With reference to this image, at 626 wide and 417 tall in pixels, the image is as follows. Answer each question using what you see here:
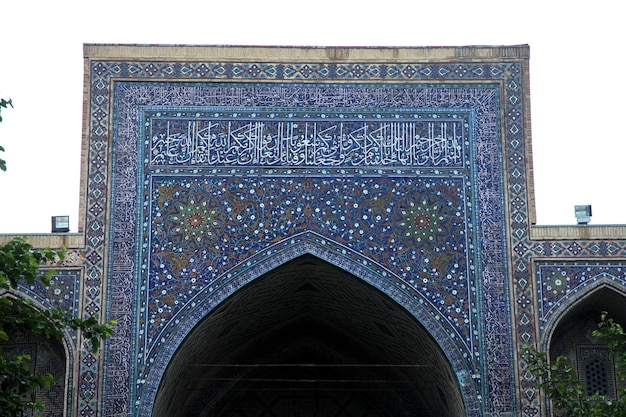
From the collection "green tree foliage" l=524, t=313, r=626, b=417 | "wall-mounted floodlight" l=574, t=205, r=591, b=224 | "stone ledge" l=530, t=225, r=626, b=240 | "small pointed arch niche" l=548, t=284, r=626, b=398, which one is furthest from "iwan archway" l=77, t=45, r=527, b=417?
"green tree foliage" l=524, t=313, r=626, b=417

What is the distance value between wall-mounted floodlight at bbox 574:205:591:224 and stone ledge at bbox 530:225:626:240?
0.42 feet

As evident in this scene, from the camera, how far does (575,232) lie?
44.1 feet

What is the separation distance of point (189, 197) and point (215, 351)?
7.24ft

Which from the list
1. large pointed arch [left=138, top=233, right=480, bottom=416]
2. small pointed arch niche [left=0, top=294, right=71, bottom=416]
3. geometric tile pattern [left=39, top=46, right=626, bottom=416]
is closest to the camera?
large pointed arch [left=138, top=233, right=480, bottom=416]

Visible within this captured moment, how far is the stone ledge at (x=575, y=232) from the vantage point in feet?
44.0

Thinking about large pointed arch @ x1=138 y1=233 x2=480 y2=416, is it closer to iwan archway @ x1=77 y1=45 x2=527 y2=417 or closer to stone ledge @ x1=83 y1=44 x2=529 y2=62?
iwan archway @ x1=77 y1=45 x2=527 y2=417

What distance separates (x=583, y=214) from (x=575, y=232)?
0.27 metres

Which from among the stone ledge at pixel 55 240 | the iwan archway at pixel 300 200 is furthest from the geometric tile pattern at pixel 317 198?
the stone ledge at pixel 55 240

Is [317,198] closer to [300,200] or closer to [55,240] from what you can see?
[300,200]

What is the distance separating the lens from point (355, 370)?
1659cm

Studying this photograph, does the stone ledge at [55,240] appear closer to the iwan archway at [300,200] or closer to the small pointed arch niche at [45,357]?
the iwan archway at [300,200]

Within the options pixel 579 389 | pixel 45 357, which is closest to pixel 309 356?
pixel 45 357

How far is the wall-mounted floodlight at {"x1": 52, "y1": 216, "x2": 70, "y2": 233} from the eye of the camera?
13.6 metres

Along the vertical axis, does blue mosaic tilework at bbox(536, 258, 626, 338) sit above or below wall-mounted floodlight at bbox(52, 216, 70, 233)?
below
